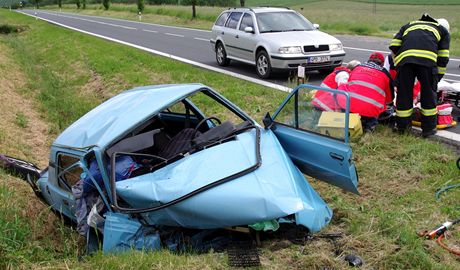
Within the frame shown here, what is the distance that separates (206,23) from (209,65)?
75.4 feet

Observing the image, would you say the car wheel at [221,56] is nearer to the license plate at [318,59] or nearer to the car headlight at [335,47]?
the license plate at [318,59]

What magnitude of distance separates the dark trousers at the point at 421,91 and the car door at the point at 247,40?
5.52 m

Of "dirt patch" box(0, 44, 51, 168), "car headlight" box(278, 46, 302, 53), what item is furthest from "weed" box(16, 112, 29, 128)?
"car headlight" box(278, 46, 302, 53)

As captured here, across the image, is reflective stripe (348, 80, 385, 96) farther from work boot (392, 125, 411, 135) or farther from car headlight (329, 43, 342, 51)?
car headlight (329, 43, 342, 51)

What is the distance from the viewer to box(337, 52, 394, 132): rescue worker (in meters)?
6.66

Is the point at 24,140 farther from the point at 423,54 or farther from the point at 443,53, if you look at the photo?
the point at 443,53

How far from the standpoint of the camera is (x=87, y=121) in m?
5.11

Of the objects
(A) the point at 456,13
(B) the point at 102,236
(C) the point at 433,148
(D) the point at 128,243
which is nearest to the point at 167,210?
(D) the point at 128,243

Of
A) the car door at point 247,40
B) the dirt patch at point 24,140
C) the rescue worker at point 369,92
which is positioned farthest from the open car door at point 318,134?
the car door at point 247,40

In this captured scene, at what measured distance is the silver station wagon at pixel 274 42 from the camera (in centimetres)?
1069

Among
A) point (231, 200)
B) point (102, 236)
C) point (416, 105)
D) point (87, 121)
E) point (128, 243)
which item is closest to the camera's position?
point (231, 200)

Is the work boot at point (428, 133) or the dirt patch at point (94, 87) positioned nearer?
the work boot at point (428, 133)

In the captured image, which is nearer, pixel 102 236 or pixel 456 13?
pixel 102 236

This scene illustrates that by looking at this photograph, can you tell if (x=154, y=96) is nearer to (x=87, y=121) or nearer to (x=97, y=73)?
(x=87, y=121)
